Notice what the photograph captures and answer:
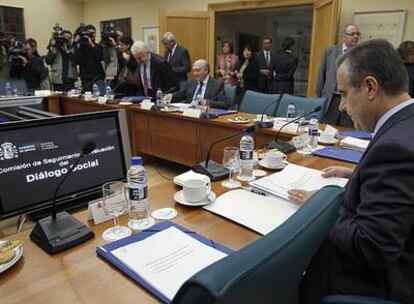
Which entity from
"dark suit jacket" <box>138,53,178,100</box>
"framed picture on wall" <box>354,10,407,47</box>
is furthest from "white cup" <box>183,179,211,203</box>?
"framed picture on wall" <box>354,10,407,47</box>

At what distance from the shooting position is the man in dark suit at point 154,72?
420 cm

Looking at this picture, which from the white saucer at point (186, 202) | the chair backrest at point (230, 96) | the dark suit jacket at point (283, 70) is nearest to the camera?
the white saucer at point (186, 202)

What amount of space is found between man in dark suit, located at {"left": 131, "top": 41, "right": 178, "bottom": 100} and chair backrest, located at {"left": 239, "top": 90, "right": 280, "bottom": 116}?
3.47ft

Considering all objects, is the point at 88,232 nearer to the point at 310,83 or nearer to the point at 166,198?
the point at 166,198

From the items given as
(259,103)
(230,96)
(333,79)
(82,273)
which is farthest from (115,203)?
(333,79)

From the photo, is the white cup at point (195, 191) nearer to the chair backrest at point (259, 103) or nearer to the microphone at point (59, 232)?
the microphone at point (59, 232)

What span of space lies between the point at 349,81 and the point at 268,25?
24.0 ft

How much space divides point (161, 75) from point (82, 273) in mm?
3653

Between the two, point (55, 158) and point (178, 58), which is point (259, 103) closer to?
point (178, 58)

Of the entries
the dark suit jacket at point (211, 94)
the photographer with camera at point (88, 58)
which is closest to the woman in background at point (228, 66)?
the dark suit jacket at point (211, 94)

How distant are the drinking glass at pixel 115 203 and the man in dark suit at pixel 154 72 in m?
3.20

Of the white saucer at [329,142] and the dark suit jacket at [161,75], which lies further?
the dark suit jacket at [161,75]

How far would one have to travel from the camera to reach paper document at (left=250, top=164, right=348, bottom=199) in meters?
1.29

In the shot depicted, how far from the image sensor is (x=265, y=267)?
427 mm
